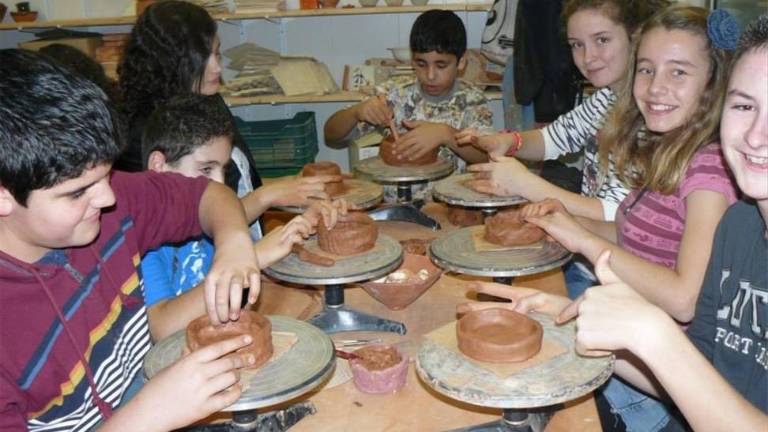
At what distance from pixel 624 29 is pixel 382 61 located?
2.72 metres

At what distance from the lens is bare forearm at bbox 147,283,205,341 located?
1.69 meters

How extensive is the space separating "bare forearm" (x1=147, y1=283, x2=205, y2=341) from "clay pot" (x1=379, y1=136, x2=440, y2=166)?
1.22m

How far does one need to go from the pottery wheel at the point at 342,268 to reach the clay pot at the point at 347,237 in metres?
0.02

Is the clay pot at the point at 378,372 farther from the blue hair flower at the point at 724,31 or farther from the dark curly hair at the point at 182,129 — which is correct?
the blue hair flower at the point at 724,31

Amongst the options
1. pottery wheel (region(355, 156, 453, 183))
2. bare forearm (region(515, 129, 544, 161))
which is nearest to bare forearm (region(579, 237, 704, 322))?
pottery wheel (region(355, 156, 453, 183))

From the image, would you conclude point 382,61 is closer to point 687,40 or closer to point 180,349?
point 687,40

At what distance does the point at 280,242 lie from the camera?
1.84 meters

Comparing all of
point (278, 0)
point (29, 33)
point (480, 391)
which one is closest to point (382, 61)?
point (278, 0)

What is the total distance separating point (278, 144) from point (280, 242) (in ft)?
10.9

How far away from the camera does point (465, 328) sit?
4.72ft

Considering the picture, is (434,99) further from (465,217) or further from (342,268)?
(342,268)

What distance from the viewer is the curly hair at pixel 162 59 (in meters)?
2.62

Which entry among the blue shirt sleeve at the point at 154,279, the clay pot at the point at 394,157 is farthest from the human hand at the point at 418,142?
the blue shirt sleeve at the point at 154,279

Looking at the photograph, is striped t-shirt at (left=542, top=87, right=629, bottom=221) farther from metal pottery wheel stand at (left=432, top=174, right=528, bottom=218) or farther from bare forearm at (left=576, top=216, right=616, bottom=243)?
metal pottery wheel stand at (left=432, top=174, right=528, bottom=218)
